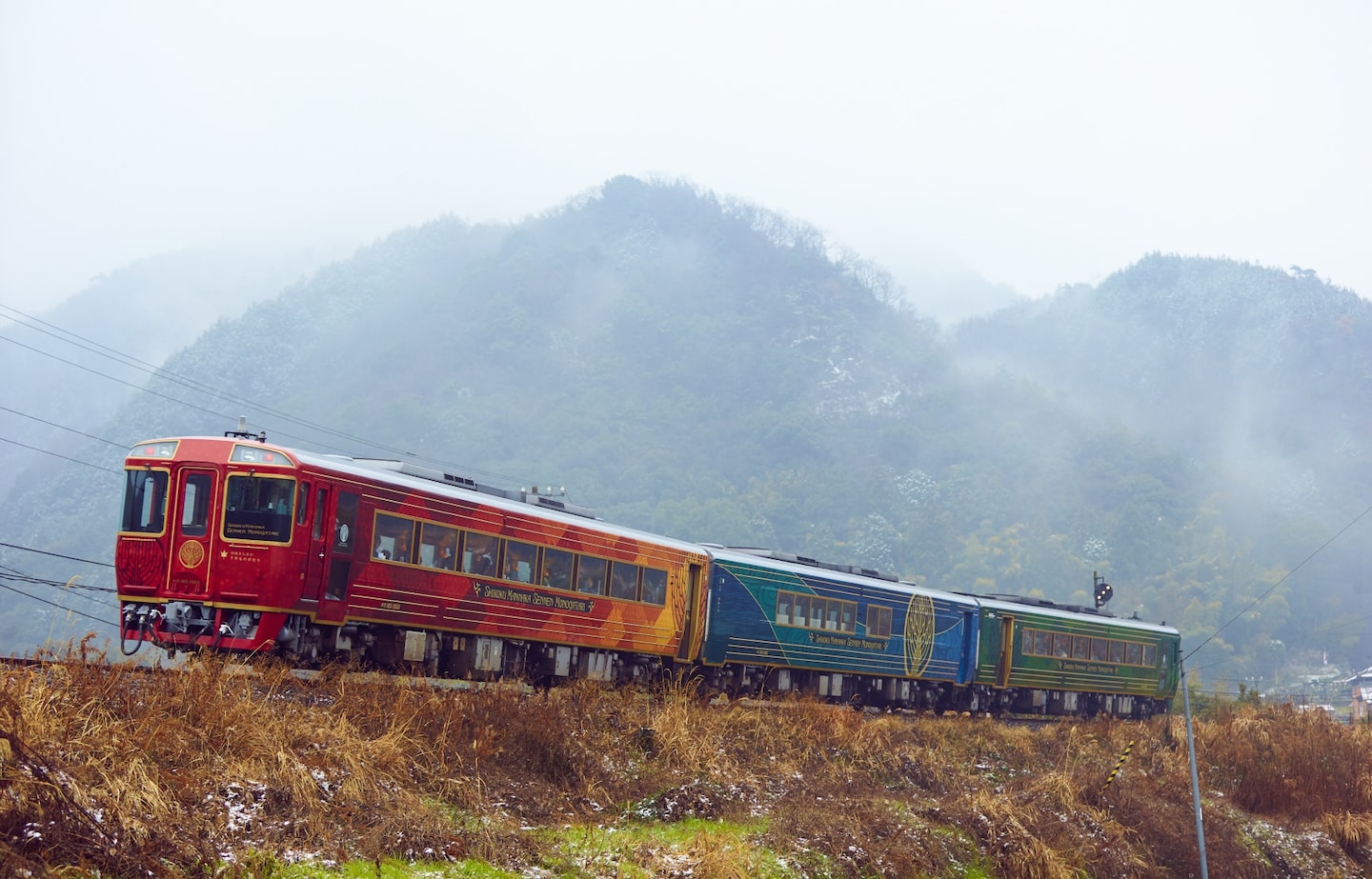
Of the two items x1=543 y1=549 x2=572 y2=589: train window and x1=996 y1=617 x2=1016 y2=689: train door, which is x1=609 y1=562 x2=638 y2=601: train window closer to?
x1=543 y1=549 x2=572 y2=589: train window

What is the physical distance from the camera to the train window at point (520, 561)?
789 inches

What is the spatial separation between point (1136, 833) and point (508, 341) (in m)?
146

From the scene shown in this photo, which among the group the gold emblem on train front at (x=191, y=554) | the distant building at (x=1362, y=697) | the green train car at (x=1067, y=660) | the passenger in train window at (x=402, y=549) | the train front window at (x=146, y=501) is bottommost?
the distant building at (x=1362, y=697)

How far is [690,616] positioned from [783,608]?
265cm

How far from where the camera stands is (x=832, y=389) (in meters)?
164

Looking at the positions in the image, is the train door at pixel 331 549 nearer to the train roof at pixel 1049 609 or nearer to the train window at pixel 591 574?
the train window at pixel 591 574

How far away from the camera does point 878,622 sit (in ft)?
96.8

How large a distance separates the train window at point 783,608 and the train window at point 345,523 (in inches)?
441

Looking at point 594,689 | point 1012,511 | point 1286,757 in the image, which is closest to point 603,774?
point 594,689

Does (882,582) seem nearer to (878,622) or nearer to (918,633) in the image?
(878,622)

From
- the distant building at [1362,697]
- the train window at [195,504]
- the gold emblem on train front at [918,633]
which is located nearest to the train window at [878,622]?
the gold emblem on train front at [918,633]

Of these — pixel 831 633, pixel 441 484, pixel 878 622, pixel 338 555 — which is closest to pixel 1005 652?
pixel 878 622

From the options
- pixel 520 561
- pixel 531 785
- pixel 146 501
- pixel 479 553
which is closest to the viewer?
pixel 531 785

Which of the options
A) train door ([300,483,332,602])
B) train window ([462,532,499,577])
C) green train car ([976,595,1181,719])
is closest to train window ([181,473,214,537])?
train door ([300,483,332,602])
